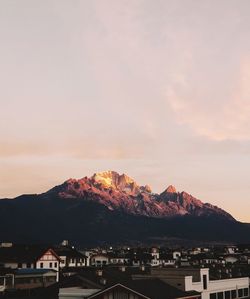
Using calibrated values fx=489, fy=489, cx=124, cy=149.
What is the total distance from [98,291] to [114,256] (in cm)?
12667

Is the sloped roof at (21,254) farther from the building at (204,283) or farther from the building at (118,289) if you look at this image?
the building at (118,289)

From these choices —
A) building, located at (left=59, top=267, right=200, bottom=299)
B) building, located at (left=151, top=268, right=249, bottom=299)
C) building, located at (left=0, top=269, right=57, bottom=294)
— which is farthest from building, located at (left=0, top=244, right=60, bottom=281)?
building, located at (left=59, top=267, right=200, bottom=299)

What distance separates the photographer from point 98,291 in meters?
52.5

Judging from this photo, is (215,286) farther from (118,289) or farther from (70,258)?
(70,258)

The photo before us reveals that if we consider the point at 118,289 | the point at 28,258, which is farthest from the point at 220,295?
the point at 28,258

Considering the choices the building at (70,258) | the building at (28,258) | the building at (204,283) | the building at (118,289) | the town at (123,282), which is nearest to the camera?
the building at (118,289)

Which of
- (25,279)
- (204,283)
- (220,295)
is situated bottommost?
(220,295)

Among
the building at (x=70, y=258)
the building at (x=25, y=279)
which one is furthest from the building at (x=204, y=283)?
the building at (x=70, y=258)

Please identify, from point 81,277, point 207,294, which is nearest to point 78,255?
point 207,294

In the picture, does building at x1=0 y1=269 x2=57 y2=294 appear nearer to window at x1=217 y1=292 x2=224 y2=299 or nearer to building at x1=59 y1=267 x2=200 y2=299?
building at x1=59 y1=267 x2=200 y2=299

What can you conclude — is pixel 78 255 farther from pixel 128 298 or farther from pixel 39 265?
pixel 128 298

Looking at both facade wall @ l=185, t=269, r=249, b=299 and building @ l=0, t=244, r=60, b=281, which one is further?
building @ l=0, t=244, r=60, b=281

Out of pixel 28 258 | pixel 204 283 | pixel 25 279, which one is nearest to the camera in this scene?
pixel 204 283

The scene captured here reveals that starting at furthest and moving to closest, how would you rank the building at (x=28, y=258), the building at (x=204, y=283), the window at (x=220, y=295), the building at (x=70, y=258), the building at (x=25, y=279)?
the building at (x=70, y=258) → the building at (x=28, y=258) → the building at (x=25, y=279) → the window at (x=220, y=295) → the building at (x=204, y=283)
